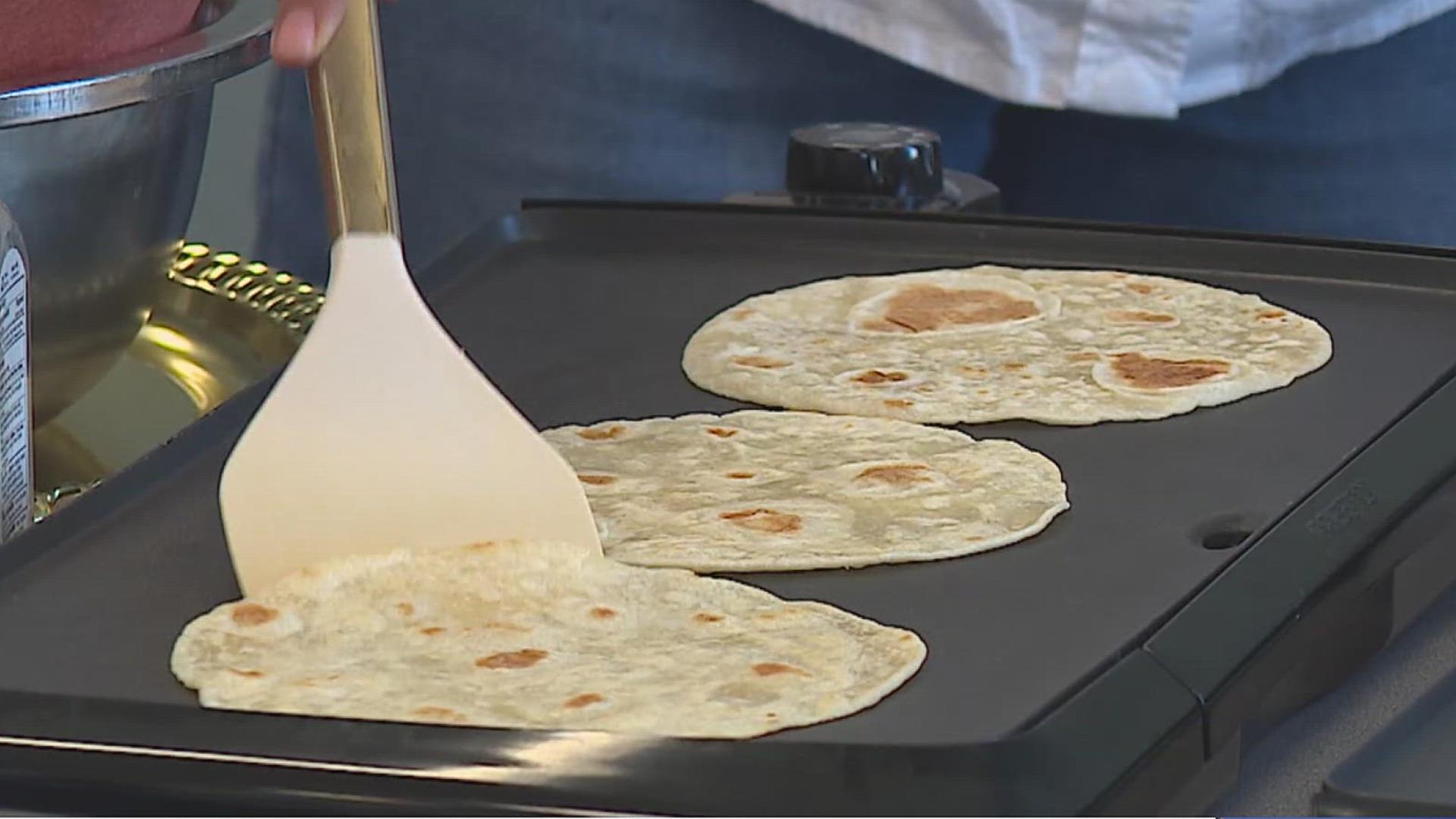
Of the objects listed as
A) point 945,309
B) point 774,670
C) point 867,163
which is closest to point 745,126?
point 867,163

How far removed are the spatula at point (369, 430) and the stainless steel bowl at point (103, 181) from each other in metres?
0.10

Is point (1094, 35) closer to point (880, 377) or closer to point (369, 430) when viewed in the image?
point (880, 377)

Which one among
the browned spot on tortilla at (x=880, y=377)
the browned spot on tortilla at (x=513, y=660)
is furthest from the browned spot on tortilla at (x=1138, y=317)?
the browned spot on tortilla at (x=513, y=660)

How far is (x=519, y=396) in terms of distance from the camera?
3.87 feet

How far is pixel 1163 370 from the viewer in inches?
46.4

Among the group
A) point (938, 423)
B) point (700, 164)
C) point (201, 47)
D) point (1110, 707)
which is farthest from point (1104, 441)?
point (700, 164)

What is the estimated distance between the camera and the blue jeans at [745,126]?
161 centimetres

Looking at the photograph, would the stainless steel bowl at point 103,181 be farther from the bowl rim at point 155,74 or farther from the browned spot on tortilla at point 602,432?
the browned spot on tortilla at point 602,432

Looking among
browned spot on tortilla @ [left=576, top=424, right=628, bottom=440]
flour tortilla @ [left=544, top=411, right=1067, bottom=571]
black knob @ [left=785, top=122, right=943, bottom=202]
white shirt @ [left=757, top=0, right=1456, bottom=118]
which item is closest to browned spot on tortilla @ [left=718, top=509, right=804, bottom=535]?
flour tortilla @ [left=544, top=411, right=1067, bottom=571]

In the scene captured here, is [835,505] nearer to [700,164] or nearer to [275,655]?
[275,655]

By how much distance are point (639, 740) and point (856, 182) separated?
2.37 feet

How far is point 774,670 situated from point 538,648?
0.29ft

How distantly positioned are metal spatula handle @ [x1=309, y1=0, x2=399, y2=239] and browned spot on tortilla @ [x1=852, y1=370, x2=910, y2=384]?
318mm

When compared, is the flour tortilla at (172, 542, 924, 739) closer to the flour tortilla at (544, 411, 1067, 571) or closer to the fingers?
the flour tortilla at (544, 411, 1067, 571)
